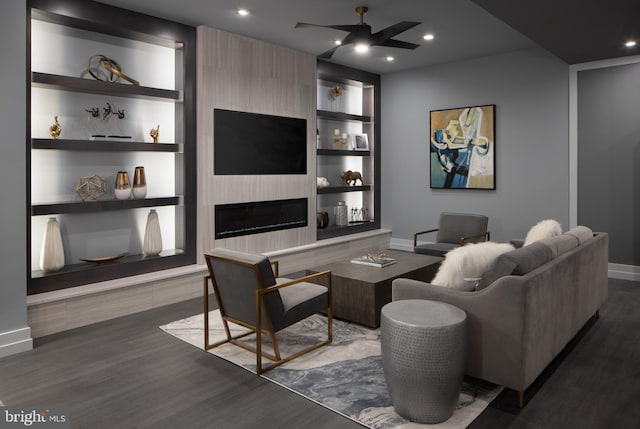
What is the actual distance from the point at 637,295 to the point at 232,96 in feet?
16.0

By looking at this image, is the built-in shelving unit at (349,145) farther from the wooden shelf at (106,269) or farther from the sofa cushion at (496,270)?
the sofa cushion at (496,270)

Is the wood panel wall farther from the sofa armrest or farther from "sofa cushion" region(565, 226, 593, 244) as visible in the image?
"sofa cushion" region(565, 226, 593, 244)

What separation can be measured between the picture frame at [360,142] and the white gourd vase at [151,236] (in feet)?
11.9

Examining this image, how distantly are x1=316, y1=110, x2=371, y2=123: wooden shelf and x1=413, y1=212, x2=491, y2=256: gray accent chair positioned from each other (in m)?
2.15

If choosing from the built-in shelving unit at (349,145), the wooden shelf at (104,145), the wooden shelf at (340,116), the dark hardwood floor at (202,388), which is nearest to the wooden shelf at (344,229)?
the built-in shelving unit at (349,145)

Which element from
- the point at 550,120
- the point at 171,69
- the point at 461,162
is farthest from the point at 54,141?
the point at 550,120

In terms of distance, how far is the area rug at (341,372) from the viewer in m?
2.52

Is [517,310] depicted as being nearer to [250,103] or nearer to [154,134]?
[154,134]

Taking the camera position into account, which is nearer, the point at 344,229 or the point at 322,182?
the point at 322,182

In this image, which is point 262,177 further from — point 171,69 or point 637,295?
point 637,295

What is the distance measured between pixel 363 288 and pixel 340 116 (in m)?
3.68

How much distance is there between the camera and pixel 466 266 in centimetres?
278

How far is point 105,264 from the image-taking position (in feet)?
14.3

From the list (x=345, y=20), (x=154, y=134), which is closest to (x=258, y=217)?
(x=154, y=134)
